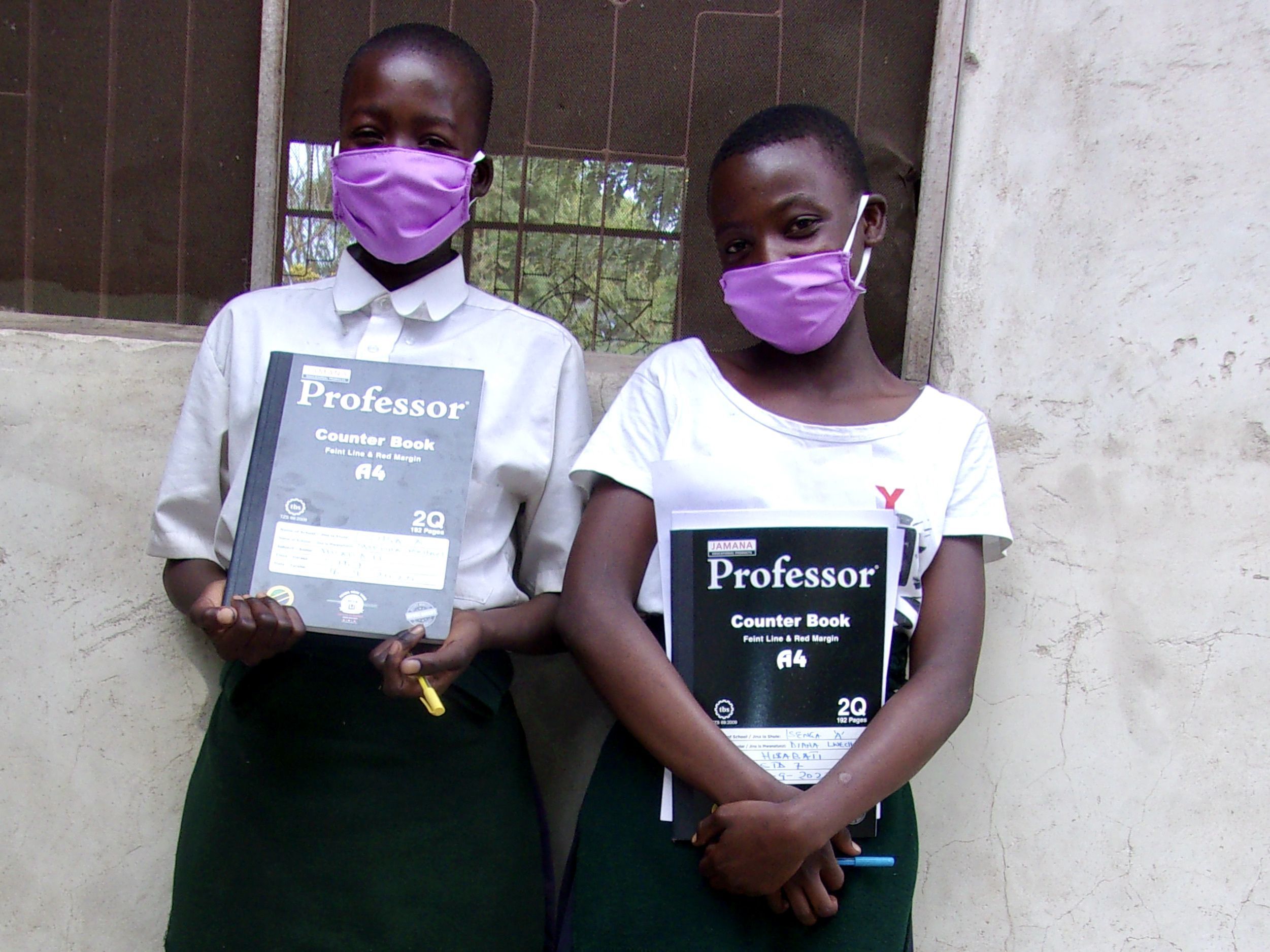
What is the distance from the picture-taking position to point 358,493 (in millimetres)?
1534

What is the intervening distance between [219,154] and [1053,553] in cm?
176

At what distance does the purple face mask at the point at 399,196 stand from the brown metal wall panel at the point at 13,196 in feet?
3.13

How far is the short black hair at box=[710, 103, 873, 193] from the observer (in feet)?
5.43

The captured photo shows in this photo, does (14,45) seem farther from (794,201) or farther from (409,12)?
(794,201)

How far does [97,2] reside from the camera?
7.27 feet

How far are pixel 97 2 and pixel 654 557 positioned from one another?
1.62 meters

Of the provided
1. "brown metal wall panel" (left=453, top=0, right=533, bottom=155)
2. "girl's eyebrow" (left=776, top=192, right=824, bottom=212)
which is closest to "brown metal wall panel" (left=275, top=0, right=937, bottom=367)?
"brown metal wall panel" (left=453, top=0, right=533, bottom=155)

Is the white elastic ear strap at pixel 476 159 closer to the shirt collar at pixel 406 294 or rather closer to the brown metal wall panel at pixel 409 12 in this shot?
the shirt collar at pixel 406 294

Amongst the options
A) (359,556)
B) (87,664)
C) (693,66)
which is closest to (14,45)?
(87,664)

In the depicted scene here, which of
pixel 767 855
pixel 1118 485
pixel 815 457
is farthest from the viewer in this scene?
pixel 1118 485

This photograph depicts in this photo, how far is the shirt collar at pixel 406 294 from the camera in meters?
1.70

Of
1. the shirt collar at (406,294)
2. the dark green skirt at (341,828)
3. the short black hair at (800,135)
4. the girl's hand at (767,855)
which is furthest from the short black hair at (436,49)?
the girl's hand at (767,855)

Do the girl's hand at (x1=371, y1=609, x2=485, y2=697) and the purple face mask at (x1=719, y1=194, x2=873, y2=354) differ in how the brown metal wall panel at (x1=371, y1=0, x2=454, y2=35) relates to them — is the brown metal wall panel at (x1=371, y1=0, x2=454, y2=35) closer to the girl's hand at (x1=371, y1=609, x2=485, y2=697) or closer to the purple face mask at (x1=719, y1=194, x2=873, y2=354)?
the purple face mask at (x1=719, y1=194, x2=873, y2=354)

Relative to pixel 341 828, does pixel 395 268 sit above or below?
above
